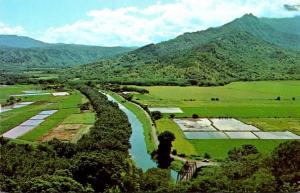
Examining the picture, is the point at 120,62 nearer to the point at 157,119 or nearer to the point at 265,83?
the point at 265,83

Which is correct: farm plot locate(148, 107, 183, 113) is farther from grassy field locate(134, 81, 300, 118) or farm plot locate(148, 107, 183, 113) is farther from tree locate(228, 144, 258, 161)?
tree locate(228, 144, 258, 161)

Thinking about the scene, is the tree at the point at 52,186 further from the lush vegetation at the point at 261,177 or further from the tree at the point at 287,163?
the tree at the point at 287,163

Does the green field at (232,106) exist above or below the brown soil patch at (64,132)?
above

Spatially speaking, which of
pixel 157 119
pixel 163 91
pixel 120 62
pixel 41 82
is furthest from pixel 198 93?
pixel 120 62

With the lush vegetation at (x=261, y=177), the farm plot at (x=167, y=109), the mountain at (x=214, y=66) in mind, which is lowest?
the lush vegetation at (x=261, y=177)

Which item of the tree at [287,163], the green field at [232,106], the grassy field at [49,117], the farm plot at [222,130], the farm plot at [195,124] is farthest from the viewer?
the farm plot at [195,124]

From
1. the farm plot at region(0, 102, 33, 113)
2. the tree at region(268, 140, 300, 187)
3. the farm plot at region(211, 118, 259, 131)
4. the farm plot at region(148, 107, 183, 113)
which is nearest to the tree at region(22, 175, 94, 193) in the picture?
the tree at region(268, 140, 300, 187)

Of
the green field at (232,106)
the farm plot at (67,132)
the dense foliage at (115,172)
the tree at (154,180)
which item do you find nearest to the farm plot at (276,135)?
the green field at (232,106)
